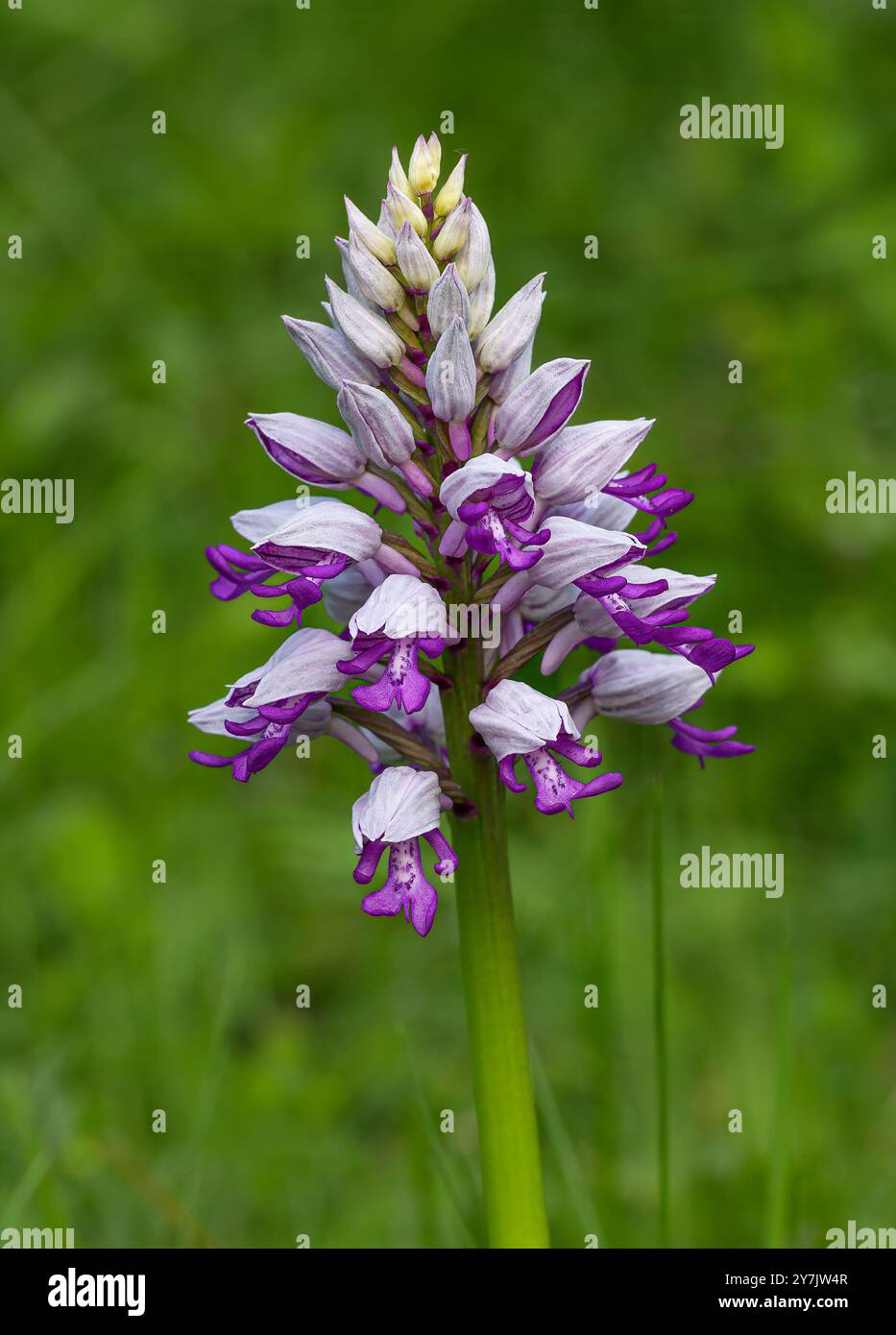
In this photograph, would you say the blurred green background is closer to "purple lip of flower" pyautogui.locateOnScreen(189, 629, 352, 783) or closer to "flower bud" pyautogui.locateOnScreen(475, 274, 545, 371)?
"purple lip of flower" pyautogui.locateOnScreen(189, 629, 352, 783)

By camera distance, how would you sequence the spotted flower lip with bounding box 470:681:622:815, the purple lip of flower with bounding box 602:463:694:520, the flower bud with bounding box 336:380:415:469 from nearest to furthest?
the spotted flower lip with bounding box 470:681:622:815, the flower bud with bounding box 336:380:415:469, the purple lip of flower with bounding box 602:463:694:520

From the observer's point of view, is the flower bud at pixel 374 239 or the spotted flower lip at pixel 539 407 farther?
the flower bud at pixel 374 239

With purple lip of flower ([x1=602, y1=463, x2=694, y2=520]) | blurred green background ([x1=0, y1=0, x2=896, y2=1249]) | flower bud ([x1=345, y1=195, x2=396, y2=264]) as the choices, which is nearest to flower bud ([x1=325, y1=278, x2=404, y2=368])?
flower bud ([x1=345, y1=195, x2=396, y2=264])

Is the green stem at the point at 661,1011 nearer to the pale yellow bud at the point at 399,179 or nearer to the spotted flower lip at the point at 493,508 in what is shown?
the spotted flower lip at the point at 493,508

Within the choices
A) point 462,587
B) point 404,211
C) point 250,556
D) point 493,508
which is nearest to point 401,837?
point 462,587

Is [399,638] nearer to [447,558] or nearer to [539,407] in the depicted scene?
[447,558]

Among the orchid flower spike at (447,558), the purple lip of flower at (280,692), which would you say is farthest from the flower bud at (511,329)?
the purple lip of flower at (280,692)

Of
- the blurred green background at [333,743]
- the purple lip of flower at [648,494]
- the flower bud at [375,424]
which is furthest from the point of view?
the blurred green background at [333,743]
